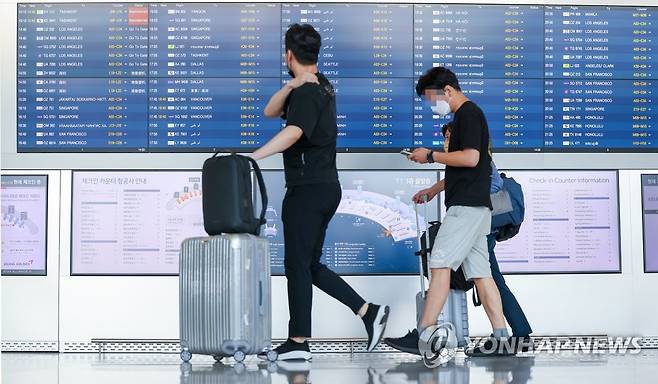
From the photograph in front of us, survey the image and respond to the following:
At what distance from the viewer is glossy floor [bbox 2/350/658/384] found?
4465 millimetres

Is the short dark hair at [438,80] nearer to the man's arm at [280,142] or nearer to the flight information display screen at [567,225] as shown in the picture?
the man's arm at [280,142]

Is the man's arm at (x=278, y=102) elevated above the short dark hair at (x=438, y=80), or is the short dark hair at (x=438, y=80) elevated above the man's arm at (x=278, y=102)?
the short dark hair at (x=438, y=80)

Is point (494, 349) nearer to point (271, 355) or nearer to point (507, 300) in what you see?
point (507, 300)

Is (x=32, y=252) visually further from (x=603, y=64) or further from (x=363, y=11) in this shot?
(x=603, y=64)

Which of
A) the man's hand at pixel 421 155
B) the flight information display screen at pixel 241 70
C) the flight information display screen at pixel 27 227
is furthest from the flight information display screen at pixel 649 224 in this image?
the flight information display screen at pixel 27 227

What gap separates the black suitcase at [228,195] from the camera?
4.94 m

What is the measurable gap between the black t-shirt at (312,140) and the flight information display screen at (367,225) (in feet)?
2.74

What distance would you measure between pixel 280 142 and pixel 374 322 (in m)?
1.04

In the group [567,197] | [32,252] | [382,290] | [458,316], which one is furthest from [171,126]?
[567,197]

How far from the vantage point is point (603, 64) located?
621cm

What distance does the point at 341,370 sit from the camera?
487 cm

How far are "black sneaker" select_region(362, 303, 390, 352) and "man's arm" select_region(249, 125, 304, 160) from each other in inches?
37.4

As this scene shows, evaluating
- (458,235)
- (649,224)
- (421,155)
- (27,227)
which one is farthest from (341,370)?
(649,224)

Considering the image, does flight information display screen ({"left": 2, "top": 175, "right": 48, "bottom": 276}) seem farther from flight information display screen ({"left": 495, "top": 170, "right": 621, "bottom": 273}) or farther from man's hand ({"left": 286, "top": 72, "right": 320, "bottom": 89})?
flight information display screen ({"left": 495, "top": 170, "right": 621, "bottom": 273})
